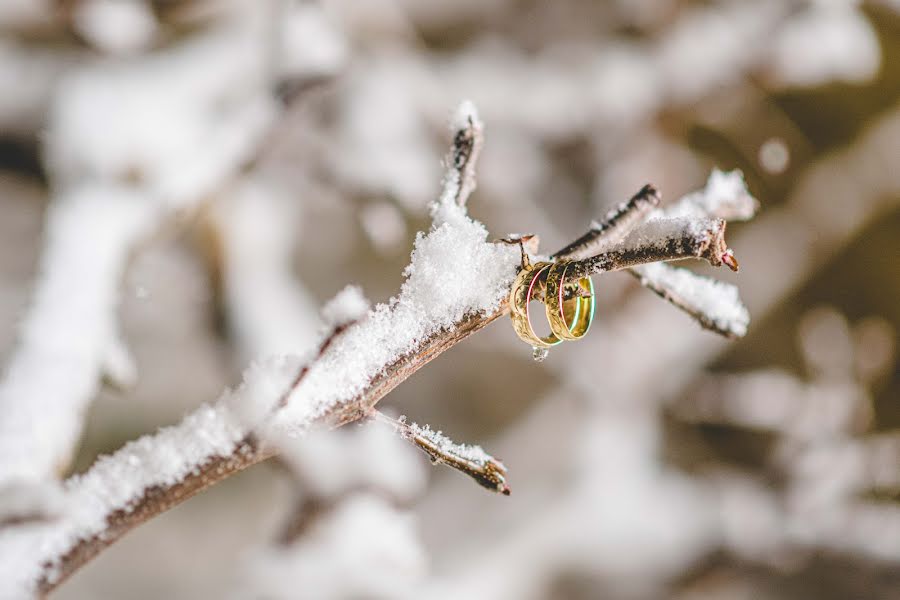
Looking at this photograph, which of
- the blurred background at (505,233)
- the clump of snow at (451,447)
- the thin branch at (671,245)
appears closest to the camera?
the thin branch at (671,245)

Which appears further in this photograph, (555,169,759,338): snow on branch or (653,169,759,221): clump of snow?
(653,169,759,221): clump of snow

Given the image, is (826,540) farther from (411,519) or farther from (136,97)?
(136,97)

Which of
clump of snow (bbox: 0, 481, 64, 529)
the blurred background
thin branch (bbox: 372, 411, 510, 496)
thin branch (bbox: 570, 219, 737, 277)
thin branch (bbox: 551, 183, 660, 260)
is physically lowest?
thin branch (bbox: 372, 411, 510, 496)

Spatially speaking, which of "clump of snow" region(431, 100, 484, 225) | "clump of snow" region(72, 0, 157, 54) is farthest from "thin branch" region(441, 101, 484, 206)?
"clump of snow" region(72, 0, 157, 54)

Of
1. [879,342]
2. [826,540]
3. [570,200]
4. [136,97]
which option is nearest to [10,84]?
[136,97]

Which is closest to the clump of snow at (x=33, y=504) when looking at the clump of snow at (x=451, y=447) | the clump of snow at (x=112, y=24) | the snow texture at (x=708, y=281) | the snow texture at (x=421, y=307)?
the snow texture at (x=421, y=307)

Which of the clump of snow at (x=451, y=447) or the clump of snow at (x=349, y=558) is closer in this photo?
the clump of snow at (x=451, y=447)

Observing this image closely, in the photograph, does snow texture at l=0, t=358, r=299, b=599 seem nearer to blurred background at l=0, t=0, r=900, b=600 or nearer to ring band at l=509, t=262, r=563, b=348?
ring band at l=509, t=262, r=563, b=348

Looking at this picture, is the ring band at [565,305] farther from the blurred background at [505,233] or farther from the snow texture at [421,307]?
the blurred background at [505,233]

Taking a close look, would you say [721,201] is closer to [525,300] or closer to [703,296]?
[703,296]
